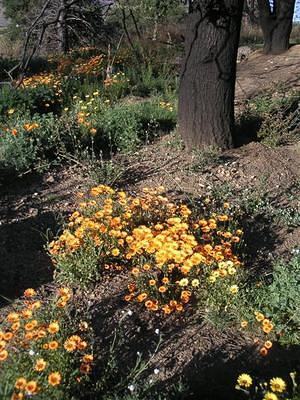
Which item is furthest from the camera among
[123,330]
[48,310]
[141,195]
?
[141,195]

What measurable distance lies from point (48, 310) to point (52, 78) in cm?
657

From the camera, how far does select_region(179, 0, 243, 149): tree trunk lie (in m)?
5.07

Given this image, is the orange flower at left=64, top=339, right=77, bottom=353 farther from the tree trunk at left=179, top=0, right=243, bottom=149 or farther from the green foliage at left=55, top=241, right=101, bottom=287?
the tree trunk at left=179, top=0, right=243, bottom=149

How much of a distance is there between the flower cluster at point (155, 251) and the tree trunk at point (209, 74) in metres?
1.87

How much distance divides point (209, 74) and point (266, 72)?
5.38 meters

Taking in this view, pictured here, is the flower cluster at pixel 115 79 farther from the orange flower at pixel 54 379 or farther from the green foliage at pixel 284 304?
the orange flower at pixel 54 379

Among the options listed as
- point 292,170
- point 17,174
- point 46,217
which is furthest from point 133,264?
point 292,170

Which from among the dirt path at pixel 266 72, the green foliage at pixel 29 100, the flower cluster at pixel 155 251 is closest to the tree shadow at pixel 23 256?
the flower cluster at pixel 155 251

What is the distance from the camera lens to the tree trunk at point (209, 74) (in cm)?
507

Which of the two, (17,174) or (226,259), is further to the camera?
(17,174)

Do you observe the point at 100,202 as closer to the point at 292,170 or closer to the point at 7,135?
the point at 7,135

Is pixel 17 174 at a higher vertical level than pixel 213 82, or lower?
lower

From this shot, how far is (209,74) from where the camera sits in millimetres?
5281

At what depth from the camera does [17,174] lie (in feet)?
16.6
